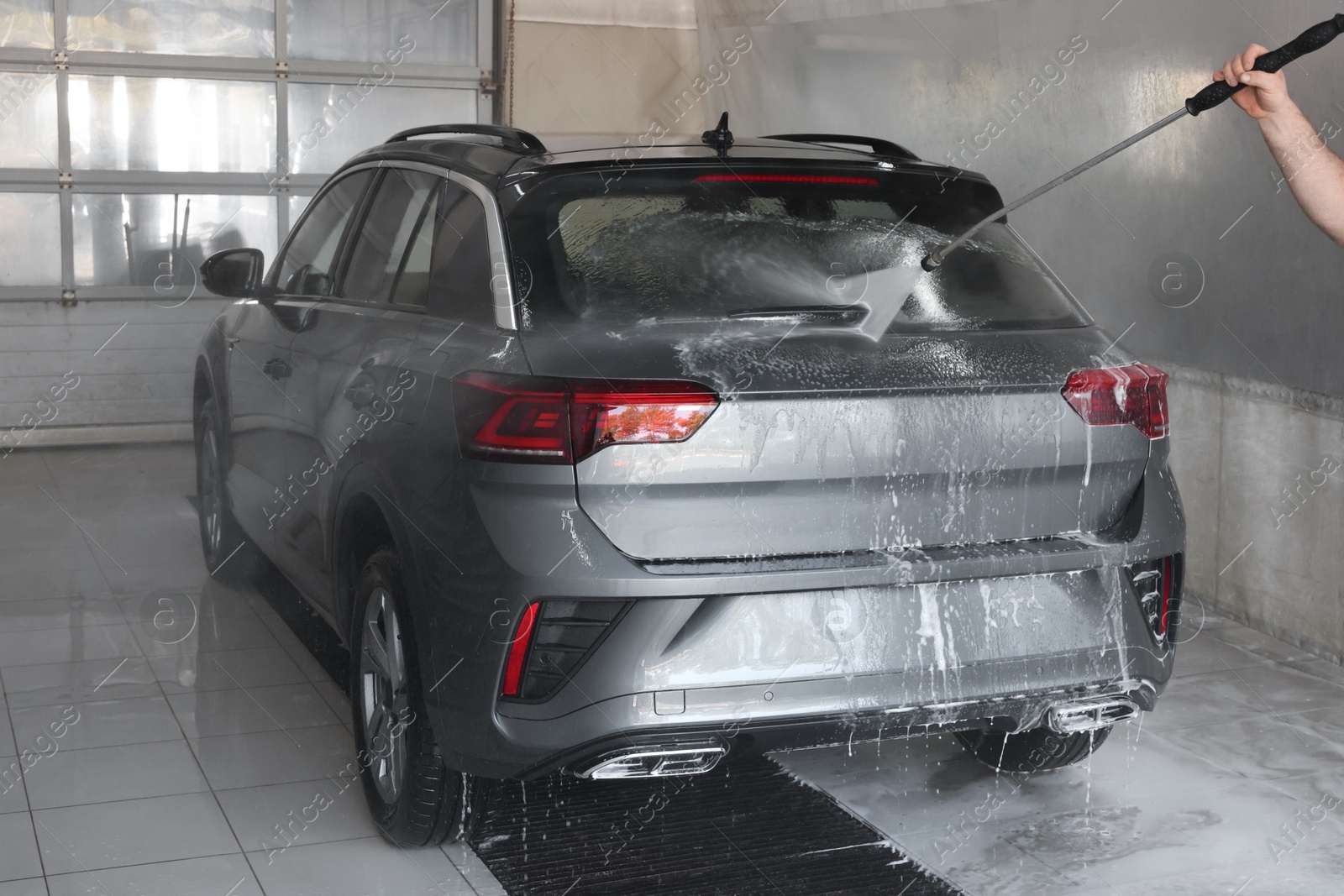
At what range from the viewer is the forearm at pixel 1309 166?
316cm

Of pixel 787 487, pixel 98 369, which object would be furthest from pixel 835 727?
pixel 98 369

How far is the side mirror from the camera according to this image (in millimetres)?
4703

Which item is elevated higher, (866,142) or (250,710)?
(866,142)

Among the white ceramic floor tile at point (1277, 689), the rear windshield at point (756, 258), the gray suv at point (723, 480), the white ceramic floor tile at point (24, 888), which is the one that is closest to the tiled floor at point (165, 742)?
the white ceramic floor tile at point (24, 888)

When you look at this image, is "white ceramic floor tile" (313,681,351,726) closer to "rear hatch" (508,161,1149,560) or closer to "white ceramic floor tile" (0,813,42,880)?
"white ceramic floor tile" (0,813,42,880)

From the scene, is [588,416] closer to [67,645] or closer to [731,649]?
[731,649]

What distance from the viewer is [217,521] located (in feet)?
18.1

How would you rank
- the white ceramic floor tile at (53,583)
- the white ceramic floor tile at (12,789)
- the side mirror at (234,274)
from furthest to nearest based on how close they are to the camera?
the white ceramic floor tile at (53,583)
the side mirror at (234,274)
the white ceramic floor tile at (12,789)

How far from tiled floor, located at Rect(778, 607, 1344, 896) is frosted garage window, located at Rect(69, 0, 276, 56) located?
22.8 feet

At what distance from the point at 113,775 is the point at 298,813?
2.05 ft

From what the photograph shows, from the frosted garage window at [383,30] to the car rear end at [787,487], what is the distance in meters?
6.79

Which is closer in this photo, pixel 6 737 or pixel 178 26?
pixel 6 737

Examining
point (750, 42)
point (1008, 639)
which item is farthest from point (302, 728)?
point (750, 42)

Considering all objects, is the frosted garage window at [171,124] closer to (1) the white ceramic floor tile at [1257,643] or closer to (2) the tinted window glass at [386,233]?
(2) the tinted window glass at [386,233]
